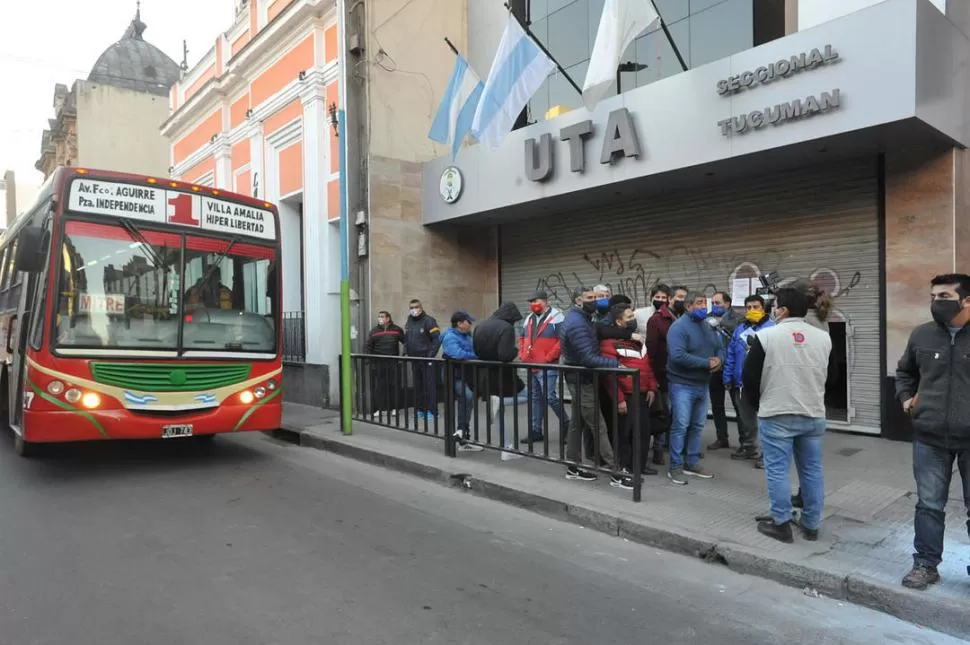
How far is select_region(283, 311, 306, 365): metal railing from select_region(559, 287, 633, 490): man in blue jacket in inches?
324

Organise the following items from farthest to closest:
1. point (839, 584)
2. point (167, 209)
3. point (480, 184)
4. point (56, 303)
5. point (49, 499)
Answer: point (480, 184), point (167, 209), point (56, 303), point (49, 499), point (839, 584)

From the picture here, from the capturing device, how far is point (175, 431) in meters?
6.86

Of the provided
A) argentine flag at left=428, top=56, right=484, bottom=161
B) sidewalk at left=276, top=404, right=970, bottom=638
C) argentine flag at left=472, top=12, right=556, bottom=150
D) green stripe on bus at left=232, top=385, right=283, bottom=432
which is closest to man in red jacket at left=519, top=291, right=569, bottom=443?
sidewalk at left=276, top=404, right=970, bottom=638

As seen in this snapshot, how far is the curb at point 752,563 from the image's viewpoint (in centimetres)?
357

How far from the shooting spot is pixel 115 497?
236 inches

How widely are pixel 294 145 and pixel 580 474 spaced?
35.3 ft

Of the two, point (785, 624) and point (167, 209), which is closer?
point (785, 624)

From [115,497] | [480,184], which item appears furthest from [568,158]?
[115,497]

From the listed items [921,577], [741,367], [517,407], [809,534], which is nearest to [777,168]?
[741,367]

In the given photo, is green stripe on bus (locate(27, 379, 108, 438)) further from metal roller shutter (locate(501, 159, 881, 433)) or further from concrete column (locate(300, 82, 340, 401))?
metal roller shutter (locate(501, 159, 881, 433))

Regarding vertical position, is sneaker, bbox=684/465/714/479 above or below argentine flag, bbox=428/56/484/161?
below

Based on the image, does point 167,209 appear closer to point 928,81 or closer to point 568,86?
point 568,86

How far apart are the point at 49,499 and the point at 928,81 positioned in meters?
9.31

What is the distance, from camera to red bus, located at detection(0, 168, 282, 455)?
6.46 meters
